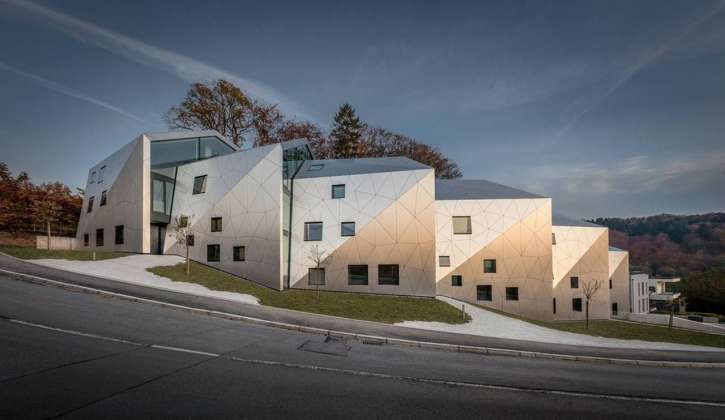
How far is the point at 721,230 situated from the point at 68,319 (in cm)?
16379

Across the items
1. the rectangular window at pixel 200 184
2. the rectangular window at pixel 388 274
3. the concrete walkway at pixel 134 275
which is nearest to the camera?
the concrete walkway at pixel 134 275

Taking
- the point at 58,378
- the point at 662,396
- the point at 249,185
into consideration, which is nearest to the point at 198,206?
the point at 249,185

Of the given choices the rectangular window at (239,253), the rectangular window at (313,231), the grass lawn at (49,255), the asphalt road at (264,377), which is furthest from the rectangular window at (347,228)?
the grass lawn at (49,255)

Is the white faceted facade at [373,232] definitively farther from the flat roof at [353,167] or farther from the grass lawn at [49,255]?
the grass lawn at [49,255]

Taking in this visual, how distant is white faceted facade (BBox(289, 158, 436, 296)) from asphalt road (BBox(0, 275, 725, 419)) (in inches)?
502

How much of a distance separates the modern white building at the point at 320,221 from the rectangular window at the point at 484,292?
79mm

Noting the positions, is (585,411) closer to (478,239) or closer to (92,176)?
(478,239)

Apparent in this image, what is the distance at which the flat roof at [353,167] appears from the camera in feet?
84.1

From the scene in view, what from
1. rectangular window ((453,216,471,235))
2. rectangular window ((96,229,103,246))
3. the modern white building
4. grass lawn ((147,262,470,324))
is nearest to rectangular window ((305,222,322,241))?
the modern white building

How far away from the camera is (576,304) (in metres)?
33.8

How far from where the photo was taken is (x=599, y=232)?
117 feet

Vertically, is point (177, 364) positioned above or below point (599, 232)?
below

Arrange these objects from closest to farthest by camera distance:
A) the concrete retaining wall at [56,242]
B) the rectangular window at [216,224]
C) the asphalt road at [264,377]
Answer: the asphalt road at [264,377], the rectangular window at [216,224], the concrete retaining wall at [56,242]

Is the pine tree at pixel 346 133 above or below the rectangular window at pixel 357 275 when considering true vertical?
above
